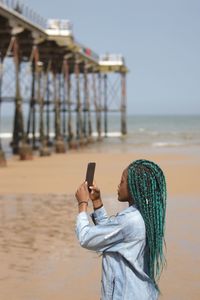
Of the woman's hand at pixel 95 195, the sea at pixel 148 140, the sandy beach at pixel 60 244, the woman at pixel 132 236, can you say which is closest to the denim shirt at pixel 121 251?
the woman at pixel 132 236

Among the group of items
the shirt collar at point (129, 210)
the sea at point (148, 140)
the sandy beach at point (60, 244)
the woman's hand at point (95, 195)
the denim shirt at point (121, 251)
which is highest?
the woman's hand at point (95, 195)

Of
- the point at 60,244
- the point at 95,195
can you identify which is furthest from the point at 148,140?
the point at 95,195

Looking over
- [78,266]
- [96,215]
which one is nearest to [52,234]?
[78,266]

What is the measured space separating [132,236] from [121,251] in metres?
0.08

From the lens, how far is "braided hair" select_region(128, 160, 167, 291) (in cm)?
303

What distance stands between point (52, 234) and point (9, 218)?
5.59 ft

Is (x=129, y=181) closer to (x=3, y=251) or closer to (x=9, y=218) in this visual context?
(x=3, y=251)

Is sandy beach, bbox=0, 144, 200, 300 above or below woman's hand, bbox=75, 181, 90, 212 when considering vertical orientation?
below

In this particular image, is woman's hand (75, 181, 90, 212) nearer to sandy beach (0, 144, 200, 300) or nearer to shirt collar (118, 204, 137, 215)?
shirt collar (118, 204, 137, 215)

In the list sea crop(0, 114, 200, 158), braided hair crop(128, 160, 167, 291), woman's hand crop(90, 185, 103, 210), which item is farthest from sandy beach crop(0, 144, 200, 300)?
sea crop(0, 114, 200, 158)

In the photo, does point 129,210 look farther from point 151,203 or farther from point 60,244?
point 60,244

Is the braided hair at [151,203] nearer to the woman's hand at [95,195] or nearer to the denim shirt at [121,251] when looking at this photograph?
the denim shirt at [121,251]

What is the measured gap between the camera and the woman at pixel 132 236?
2.98 metres

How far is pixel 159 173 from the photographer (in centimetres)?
307
